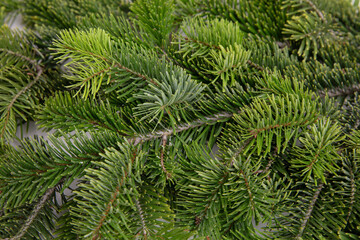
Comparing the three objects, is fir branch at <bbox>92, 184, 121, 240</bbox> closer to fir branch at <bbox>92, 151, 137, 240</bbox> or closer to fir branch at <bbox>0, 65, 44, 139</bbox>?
fir branch at <bbox>92, 151, 137, 240</bbox>

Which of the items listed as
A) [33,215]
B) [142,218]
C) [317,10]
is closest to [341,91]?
[317,10]

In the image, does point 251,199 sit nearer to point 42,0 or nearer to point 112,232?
point 112,232

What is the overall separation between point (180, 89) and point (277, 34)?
263 millimetres

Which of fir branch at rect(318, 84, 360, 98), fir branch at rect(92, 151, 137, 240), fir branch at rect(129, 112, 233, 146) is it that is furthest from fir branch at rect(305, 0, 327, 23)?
fir branch at rect(92, 151, 137, 240)

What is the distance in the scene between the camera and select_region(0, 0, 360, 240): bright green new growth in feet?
1.21

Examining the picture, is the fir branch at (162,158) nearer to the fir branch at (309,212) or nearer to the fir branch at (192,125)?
the fir branch at (192,125)

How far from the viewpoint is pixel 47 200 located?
0.44m

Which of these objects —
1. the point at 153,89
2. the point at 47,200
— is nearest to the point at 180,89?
the point at 153,89

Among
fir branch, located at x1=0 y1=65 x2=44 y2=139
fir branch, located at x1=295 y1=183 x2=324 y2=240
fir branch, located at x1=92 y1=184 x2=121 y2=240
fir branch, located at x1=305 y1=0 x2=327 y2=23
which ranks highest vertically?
fir branch, located at x1=305 y1=0 x2=327 y2=23

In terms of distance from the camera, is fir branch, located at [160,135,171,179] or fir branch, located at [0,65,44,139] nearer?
fir branch, located at [160,135,171,179]

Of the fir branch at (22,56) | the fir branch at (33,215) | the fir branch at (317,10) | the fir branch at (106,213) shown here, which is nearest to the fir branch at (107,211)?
the fir branch at (106,213)

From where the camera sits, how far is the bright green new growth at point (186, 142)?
0.37m

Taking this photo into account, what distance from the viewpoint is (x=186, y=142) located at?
17.3 inches

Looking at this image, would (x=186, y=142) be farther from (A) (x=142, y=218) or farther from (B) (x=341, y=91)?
(B) (x=341, y=91)
